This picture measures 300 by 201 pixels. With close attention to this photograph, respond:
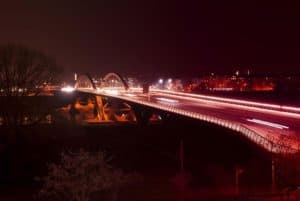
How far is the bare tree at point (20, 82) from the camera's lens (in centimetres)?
4541

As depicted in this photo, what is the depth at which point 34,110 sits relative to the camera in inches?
1838

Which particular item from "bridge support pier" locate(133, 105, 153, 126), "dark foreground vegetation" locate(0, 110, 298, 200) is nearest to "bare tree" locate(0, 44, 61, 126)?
"dark foreground vegetation" locate(0, 110, 298, 200)

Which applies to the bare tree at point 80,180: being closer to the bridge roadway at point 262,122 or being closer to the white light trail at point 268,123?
the bridge roadway at point 262,122

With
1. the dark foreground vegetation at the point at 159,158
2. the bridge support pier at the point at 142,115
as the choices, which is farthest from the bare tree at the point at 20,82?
the bridge support pier at the point at 142,115

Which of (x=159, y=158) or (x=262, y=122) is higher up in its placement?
(x=262, y=122)

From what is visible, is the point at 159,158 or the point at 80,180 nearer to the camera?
the point at 80,180

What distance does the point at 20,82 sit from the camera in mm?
45969

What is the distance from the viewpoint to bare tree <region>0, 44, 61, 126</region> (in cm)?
4541

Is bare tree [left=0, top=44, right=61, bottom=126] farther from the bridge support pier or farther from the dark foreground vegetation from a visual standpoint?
the bridge support pier

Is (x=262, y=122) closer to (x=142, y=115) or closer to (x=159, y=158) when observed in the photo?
(x=159, y=158)

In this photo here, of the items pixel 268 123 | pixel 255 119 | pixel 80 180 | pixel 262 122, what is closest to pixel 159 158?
pixel 255 119

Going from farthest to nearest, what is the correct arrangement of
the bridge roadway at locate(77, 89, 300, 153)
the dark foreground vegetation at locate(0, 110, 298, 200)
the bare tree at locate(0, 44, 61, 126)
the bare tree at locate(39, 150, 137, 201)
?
the bare tree at locate(0, 44, 61, 126)
the dark foreground vegetation at locate(0, 110, 298, 200)
the bridge roadway at locate(77, 89, 300, 153)
the bare tree at locate(39, 150, 137, 201)

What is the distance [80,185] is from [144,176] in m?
17.5

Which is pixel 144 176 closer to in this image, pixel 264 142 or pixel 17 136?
pixel 17 136
